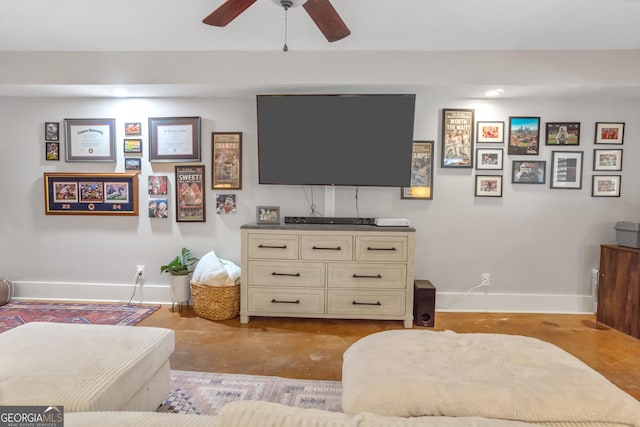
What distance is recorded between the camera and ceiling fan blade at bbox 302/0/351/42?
175cm

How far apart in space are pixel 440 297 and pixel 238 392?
220 cm

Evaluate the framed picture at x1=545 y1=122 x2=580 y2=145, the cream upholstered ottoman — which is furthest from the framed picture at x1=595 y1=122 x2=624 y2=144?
the cream upholstered ottoman

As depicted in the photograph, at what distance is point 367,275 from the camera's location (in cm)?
291

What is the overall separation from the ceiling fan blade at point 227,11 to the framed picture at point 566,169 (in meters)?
3.03

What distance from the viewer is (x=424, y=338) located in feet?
5.24

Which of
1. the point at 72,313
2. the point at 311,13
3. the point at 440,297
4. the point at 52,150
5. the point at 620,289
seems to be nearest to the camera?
the point at 311,13

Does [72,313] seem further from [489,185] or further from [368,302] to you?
[489,185]

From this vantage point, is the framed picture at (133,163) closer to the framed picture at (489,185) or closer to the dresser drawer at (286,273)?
the dresser drawer at (286,273)

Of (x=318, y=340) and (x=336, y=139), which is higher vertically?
(x=336, y=139)

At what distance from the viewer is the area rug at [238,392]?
1.79m

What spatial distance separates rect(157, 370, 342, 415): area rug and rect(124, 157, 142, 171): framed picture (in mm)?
2169

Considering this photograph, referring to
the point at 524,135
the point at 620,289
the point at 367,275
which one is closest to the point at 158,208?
the point at 367,275

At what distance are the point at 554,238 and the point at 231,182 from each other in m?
3.20

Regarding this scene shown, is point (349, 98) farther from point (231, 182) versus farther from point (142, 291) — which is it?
point (142, 291)
